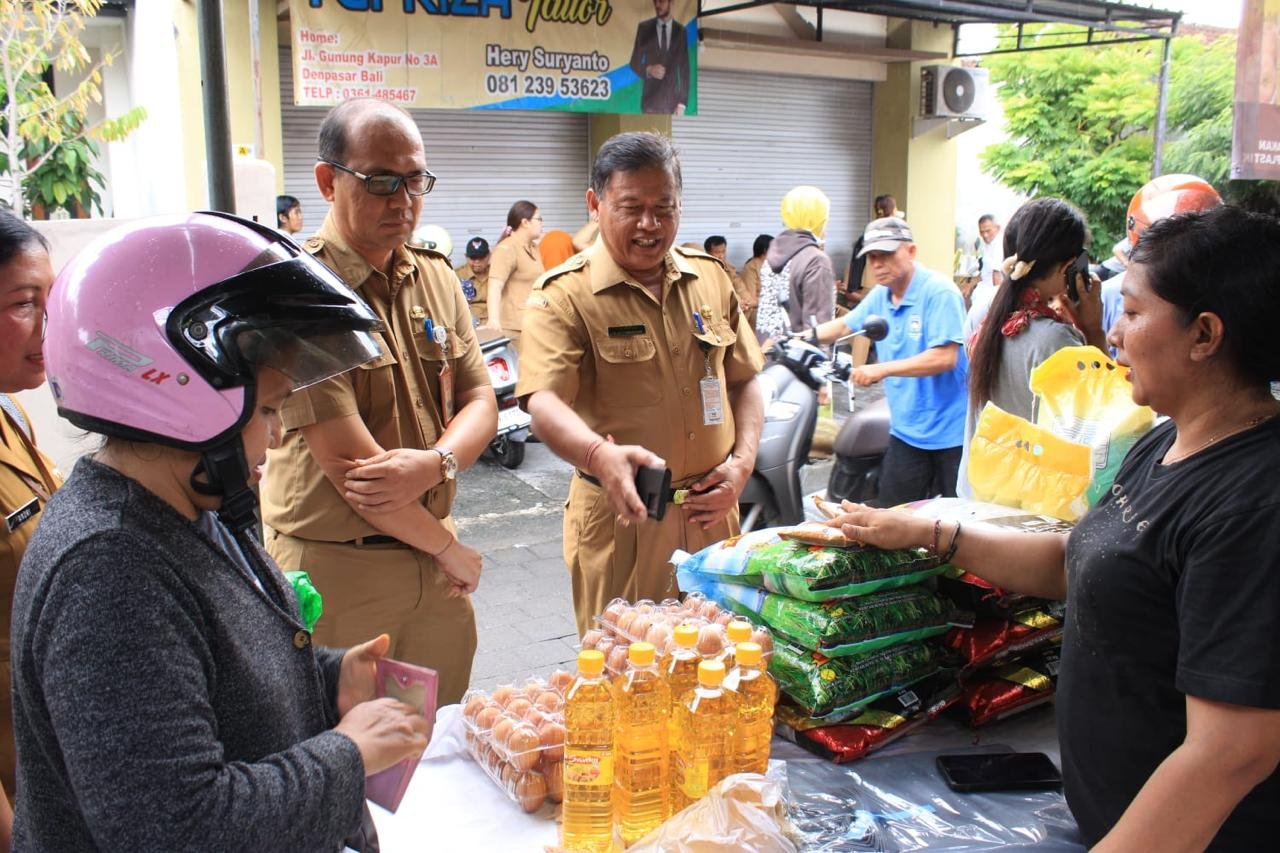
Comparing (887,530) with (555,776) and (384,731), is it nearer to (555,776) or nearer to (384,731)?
(555,776)

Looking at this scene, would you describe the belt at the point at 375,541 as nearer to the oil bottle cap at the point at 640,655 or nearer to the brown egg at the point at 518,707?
the brown egg at the point at 518,707

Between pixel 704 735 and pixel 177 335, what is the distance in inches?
40.3

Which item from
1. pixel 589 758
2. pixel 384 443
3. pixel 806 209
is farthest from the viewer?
pixel 806 209

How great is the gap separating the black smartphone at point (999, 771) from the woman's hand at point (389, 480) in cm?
130

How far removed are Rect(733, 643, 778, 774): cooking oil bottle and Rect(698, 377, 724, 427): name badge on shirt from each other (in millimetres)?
1325

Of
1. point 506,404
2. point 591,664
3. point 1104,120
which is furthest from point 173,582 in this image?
point 1104,120

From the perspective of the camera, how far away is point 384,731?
1.40 meters

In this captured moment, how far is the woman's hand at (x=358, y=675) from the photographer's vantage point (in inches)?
62.6


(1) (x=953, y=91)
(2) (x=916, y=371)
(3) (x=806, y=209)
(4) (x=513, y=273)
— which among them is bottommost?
(2) (x=916, y=371)

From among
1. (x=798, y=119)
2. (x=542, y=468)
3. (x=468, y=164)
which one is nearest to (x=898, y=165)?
(x=798, y=119)

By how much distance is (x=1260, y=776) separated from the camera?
1.42m

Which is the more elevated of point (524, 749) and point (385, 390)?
point (385, 390)

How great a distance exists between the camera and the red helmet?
3.65m

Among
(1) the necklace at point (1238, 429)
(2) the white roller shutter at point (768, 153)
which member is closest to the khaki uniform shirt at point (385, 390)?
(1) the necklace at point (1238, 429)
